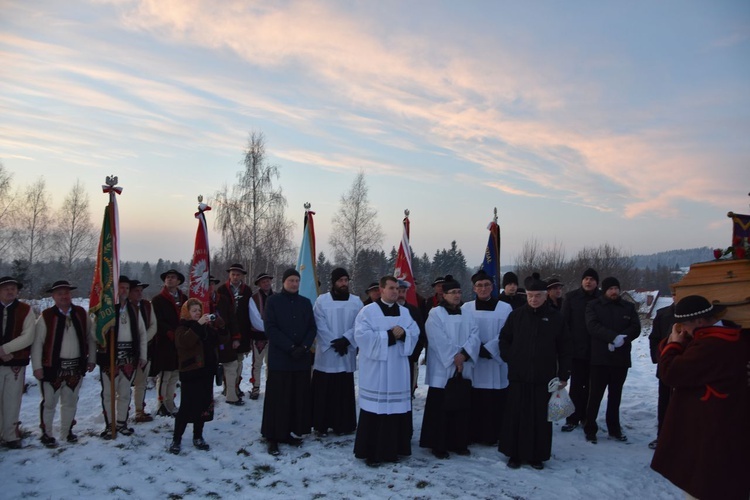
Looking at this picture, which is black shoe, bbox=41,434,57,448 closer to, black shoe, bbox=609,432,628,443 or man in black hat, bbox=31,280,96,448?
man in black hat, bbox=31,280,96,448

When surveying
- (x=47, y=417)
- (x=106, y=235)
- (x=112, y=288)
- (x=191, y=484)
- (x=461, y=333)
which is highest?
(x=106, y=235)

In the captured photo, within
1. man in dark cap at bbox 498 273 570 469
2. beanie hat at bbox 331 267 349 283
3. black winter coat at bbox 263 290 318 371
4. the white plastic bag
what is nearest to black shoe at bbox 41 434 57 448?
black winter coat at bbox 263 290 318 371

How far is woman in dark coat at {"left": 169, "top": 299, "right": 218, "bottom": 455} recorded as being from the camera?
6.23m

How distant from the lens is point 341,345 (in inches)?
272

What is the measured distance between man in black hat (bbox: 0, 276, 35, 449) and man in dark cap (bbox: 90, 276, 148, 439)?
75cm

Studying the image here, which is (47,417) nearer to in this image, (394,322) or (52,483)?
(52,483)

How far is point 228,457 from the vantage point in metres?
6.14

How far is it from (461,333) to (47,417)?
16.8ft

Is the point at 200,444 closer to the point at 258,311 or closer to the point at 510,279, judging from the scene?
the point at 258,311

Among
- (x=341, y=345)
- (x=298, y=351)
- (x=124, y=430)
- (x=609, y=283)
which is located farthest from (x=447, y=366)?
(x=124, y=430)

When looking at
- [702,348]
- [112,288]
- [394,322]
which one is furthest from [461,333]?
[112,288]

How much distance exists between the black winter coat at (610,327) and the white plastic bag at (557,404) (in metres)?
1.44

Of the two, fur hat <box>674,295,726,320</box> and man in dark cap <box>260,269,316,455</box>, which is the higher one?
fur hat <box>674,295,726,320</box>

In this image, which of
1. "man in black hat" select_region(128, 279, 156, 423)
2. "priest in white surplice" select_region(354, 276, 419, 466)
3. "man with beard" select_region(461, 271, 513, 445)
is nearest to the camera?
"priest in white surplice" select_region(354, 276, 419, 466)
